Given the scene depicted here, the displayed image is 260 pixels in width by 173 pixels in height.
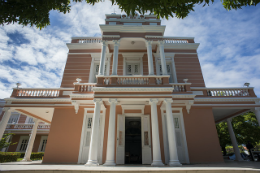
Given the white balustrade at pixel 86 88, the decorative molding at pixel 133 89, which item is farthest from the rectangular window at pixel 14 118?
the decorative molding at pixel 133 89

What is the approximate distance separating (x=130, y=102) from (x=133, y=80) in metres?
1.44

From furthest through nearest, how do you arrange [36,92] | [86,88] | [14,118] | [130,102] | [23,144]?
[14,118]
[23,144]
[36,92]
[86,88]
[130,102]

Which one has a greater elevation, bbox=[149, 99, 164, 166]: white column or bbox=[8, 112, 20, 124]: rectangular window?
bbox=[8, 112, 20, 124]: rectangular window

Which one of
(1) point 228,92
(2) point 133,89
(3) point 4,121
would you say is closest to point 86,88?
(2) point 133,89

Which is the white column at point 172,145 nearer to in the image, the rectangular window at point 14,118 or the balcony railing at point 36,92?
the balcony railing at point 36,92

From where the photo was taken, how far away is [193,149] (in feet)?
31.0

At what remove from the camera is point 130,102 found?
9555 millimetres

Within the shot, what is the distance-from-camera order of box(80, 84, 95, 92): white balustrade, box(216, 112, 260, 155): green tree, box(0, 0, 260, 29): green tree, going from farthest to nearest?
box(216, 112, 260, 155): green tree, box(80, 84, 95, 92): white balustrade, box(0, 0, 260, 29): green tree

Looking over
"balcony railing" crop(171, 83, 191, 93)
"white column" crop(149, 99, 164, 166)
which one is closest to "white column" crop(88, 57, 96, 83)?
"white column" crop(149, 99, 164, 166)

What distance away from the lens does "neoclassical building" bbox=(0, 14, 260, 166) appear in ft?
28.6

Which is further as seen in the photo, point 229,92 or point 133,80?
point 229,92

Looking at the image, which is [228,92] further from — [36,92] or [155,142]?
[36,92]

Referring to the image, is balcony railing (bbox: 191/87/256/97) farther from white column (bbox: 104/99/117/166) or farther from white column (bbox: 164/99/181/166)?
white column (bbox: 104/99/117/166)

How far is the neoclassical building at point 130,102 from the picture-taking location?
28.6 ft
